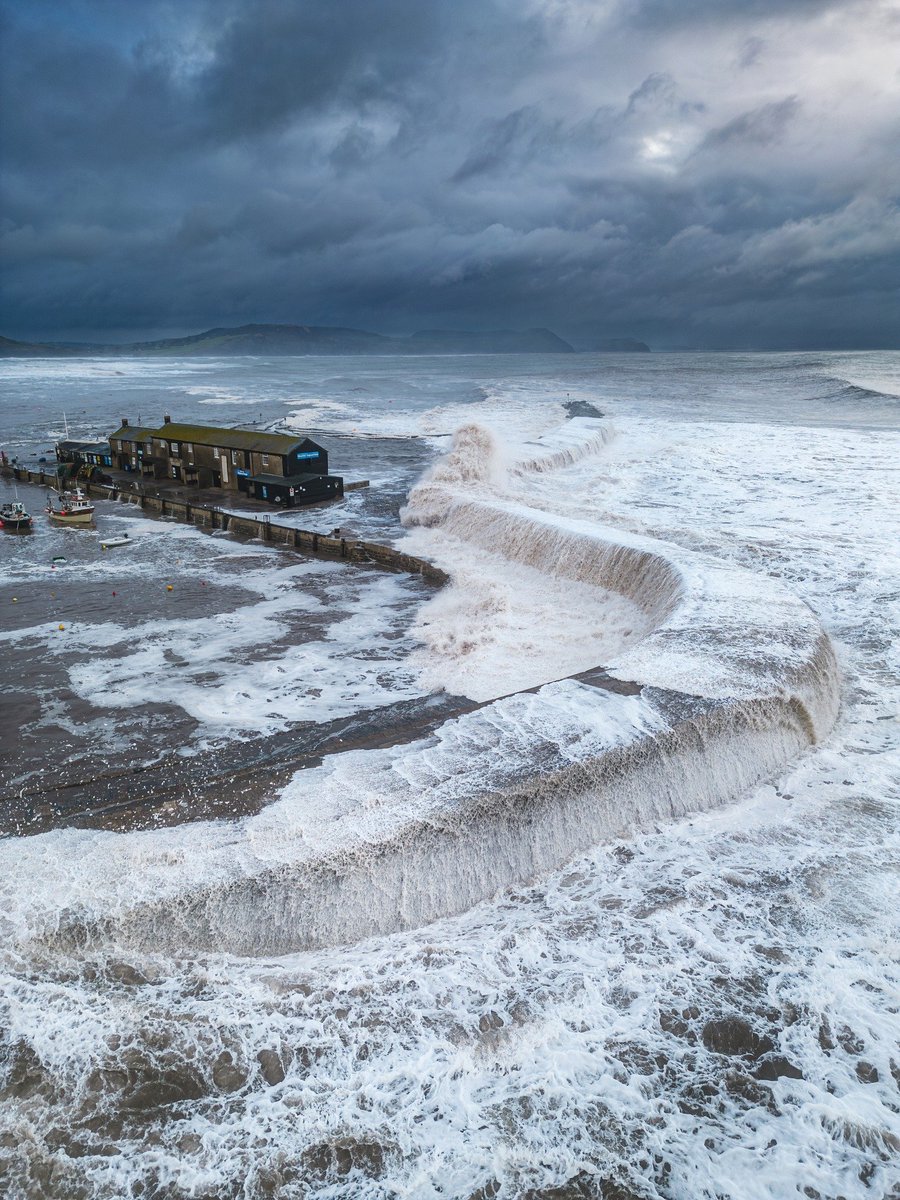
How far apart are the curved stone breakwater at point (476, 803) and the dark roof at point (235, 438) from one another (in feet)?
81.6

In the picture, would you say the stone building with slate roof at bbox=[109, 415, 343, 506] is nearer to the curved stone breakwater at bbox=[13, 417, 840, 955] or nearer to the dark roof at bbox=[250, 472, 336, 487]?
the dark roof at bbox=[250, 472, 336, 487]

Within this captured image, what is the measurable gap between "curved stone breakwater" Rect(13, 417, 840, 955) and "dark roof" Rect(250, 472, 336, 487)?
22600 mm

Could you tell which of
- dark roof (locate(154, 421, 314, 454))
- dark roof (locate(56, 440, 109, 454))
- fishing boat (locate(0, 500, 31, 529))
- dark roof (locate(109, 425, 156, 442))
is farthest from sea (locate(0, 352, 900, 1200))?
dark roof (locate(56, 440, 109, 454))

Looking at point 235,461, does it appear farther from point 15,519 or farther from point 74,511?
point 15,519

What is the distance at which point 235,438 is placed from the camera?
39125 mm

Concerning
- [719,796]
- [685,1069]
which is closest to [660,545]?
[719,796]

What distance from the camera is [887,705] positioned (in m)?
16.0

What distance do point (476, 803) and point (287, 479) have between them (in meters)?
27.7

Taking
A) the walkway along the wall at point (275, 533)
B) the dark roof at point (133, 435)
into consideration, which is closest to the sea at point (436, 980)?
the walkway along the wall at point (275, 533)

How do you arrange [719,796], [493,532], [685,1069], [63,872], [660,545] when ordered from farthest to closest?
[493,532], [660,545], [719,796], [63,872], [685,1069]

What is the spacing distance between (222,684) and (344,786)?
7095 mm

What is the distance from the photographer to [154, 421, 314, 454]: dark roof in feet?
122

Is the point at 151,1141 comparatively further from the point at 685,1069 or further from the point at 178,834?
the point at 685,1069

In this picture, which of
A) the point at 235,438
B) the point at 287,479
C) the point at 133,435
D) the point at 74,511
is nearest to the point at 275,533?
the point at 287,479
